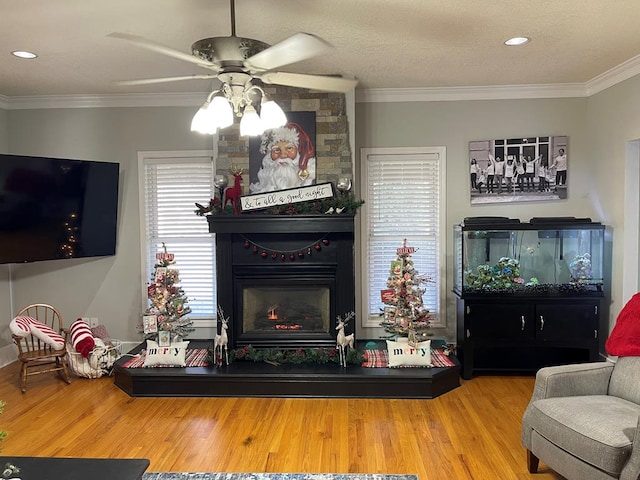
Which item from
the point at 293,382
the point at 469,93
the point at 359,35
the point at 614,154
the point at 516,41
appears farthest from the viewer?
the point at 469,93

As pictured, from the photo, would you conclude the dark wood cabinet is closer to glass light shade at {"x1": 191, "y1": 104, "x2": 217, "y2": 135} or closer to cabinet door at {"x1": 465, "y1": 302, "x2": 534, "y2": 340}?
cabinet door at {"x1": 465, "y1": 302, "x2": 534, "y2": 340}

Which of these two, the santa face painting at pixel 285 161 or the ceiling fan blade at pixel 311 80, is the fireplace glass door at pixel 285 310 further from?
the ceiling fan blade at pixel 311 80

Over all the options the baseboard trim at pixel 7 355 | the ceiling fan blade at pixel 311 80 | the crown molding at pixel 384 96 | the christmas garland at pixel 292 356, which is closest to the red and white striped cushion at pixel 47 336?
the baseboard trim at pixel 7 355

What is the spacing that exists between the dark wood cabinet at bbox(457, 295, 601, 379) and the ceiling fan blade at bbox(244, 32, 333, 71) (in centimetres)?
303

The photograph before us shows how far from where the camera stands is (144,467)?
231 centimetres

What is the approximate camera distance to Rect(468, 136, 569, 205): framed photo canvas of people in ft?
17.0

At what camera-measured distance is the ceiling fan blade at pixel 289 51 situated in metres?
2.15

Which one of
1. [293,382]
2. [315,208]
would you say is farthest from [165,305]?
[315,208]

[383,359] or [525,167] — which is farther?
[525,167]

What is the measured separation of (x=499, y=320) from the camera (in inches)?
183

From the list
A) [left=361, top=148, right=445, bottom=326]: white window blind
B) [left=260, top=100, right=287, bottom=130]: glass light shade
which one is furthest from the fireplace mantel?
[left=260, top=100, right=287, bottom=130]: glass light shade

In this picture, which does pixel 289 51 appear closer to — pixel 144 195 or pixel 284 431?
pixel 284 431

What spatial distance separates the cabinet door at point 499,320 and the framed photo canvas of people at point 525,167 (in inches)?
46.1

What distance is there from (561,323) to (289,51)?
3.63 meters
